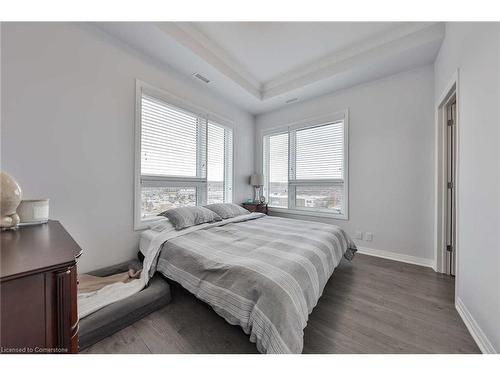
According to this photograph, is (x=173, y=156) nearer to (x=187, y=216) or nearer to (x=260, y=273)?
(x=187, y=216)

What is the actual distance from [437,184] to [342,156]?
1.31 meters

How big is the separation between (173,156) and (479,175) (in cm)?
327

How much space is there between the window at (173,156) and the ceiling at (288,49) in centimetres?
58

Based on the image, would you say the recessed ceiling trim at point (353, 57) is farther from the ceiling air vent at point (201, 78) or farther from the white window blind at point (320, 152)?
the ceiling air vent at point (201, 78)

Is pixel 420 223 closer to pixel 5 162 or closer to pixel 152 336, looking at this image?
pixel 152 336

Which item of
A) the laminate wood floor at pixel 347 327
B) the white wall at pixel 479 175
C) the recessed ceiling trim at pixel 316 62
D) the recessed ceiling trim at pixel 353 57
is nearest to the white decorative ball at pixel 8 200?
the laminate wood floor at pixel 347 327

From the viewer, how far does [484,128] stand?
4.39ft

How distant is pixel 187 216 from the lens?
2.43m

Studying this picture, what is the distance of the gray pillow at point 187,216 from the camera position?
2338 millimetres

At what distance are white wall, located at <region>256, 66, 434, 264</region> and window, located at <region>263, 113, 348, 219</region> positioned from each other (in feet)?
0.59

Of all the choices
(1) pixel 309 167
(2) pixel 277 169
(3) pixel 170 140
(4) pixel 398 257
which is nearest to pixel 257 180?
(2) pixel 277 169

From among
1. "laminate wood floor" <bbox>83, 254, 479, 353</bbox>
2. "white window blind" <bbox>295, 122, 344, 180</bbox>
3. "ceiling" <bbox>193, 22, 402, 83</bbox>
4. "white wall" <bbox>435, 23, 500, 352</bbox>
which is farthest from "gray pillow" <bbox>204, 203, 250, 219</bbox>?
"white wall" <bbox>435, 23, 500, 352</bbox>
